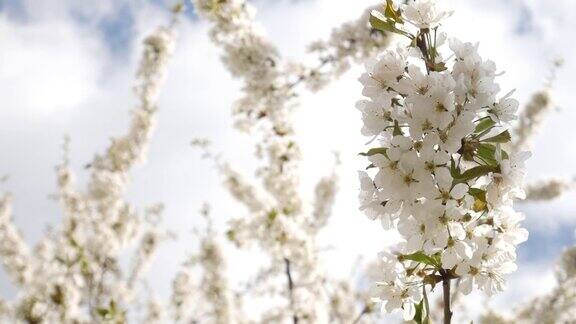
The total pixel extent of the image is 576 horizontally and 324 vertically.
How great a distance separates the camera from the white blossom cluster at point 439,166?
1.60m

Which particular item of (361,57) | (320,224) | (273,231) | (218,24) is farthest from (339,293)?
(218,24)

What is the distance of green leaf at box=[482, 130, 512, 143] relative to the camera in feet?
5.49

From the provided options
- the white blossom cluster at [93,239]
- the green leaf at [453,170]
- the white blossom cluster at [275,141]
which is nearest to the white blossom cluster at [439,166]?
the green leaf at [453,170]

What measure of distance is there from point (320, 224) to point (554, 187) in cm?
559

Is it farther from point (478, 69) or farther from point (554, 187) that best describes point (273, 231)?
point (554, 187)

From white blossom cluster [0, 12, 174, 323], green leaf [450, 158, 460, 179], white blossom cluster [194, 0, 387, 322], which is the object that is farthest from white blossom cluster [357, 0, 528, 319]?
white blossom cluster [0, 12, 174, 323]

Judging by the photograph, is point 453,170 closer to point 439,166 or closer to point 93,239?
point 439,166

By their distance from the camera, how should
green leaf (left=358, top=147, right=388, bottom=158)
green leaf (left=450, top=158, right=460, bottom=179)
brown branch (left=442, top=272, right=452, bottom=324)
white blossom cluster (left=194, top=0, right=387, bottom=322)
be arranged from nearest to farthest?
brown branch (left=442, top=272, right=452, bottom=324)
green leaf (left=450, top=158, right=460, bottom=179)
green leaf (left=358, top=147, right=388, bottom=158)
white blossom cluster (left=194, top=0, right=387, bottom=322)

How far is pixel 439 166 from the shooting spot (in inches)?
62.7

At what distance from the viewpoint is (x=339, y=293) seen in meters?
10.1

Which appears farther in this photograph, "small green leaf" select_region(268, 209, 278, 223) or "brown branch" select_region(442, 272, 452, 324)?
"small green leaf" select_region(268, 209, 278, 223)

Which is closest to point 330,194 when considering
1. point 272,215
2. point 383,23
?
point 272,215

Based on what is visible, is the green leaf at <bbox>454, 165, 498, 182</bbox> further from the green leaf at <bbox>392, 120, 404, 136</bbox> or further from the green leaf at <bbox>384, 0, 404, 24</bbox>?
the green leaf at <bbox>384, 0, 404, 24</bbox>

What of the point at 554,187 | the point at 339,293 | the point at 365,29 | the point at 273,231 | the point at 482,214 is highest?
the point at 554,187
